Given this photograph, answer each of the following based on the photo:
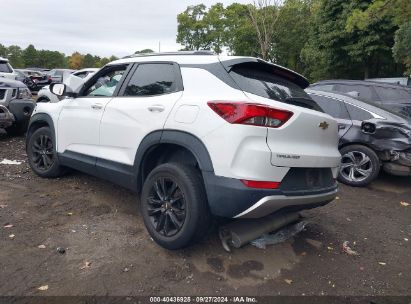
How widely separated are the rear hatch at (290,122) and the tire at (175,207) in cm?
71

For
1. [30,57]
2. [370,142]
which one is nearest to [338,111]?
[370,142]

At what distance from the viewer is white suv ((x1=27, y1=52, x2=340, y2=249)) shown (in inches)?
120

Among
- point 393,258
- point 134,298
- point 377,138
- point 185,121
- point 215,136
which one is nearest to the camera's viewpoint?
point 134,298

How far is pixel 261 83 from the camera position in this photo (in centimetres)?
345

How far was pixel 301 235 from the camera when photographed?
13.9 ft

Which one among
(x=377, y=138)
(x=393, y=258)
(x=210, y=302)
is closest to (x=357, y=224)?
(x=393, y=258)

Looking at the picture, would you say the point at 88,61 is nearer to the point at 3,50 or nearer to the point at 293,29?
the point at 3,50

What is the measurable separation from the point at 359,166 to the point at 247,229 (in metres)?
3.56

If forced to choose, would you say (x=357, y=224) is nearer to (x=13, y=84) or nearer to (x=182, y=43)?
(x=13, y=84)

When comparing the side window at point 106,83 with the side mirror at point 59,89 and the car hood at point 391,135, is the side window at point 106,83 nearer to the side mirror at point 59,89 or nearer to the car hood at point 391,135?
the side mirror at point 59,89

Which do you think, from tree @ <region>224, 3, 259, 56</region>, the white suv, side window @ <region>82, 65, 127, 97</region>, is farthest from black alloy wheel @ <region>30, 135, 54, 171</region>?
tree @ <region>224, 3, 259, 56</region>

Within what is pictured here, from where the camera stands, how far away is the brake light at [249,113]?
3047 mm

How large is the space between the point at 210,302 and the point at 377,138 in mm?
4441

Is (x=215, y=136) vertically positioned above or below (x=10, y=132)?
above
